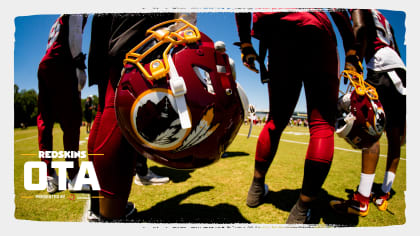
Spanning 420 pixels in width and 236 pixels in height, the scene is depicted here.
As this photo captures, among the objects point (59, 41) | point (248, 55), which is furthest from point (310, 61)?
Answer: point (59, 41)

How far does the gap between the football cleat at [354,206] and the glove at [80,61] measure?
154 cm

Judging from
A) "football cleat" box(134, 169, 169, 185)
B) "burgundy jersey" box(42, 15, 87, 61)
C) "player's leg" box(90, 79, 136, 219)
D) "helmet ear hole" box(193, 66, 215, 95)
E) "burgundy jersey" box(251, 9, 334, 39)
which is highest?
"burgundy jersey" box(251, 9, 334, 39)

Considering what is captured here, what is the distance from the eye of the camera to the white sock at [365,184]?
1.19m

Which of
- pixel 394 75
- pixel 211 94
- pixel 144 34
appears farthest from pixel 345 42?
pixel 144 34

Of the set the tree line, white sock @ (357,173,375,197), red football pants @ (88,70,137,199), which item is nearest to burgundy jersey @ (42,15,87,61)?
the tree line

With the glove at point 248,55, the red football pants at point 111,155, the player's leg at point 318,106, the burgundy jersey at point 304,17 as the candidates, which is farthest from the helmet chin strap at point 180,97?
the player's leg at point 318,106

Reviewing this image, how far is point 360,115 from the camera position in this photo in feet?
3.51

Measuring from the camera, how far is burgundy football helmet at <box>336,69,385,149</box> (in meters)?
1.08

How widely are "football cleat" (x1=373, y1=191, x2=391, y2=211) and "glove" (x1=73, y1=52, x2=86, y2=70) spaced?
1.75 m

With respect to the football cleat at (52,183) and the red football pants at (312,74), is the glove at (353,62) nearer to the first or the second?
the red football pants at (312,74)

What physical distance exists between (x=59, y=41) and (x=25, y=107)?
14.2 inches

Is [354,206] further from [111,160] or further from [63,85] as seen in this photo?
[63,85]

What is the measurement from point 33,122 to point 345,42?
5.51ft

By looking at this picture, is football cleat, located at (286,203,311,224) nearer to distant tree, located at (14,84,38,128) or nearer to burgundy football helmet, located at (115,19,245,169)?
burgundy football helmet, located at (115,19,245,169)
